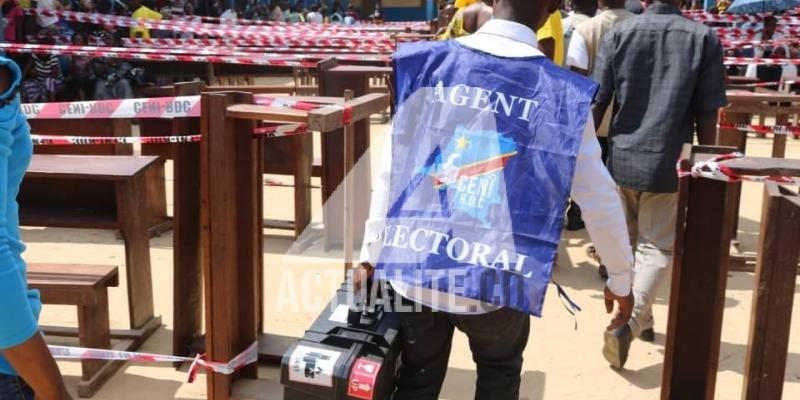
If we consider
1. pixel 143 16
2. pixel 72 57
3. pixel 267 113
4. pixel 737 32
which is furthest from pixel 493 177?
pixel 737 32

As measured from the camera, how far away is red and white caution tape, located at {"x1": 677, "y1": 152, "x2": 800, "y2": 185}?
7.63ft

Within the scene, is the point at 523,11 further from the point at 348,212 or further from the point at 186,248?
the point at 186,248

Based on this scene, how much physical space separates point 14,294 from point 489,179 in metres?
1.22

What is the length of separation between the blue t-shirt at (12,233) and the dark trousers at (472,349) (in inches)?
42.1

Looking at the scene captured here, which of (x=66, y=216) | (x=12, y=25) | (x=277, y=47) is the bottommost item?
(x=66, y=216)

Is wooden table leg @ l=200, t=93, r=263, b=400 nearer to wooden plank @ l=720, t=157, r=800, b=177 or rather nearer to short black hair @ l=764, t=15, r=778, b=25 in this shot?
wooden plank @ l=720, t=157, r=800, b=177

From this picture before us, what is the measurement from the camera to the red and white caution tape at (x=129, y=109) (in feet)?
11.5

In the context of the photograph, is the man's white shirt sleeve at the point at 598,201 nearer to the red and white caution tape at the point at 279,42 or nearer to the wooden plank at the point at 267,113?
the wooden plank at the point at 267,113

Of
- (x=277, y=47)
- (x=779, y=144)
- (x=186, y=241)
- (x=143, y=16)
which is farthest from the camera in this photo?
(x=143, y=16)

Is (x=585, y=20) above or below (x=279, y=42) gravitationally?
above

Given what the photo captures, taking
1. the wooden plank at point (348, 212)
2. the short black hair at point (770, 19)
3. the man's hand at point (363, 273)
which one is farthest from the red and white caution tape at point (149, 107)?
the short black hair at point (770, 19)

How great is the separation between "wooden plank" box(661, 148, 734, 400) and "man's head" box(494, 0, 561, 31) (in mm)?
764

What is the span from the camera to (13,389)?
6.11 feet

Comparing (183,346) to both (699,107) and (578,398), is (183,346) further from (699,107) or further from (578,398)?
(699,107)
